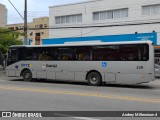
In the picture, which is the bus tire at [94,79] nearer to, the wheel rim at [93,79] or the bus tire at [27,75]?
the wheel rim at [93,79]

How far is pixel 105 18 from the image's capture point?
116 feet

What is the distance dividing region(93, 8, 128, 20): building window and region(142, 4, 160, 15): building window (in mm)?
2174

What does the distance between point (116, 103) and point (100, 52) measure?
8.39m

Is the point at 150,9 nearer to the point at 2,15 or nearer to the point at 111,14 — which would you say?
the point at 111,14

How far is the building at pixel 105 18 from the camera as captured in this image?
31859 mm

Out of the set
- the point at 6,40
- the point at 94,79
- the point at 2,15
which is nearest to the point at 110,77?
the point at 94,79

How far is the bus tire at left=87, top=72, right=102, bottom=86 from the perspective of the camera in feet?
63.2

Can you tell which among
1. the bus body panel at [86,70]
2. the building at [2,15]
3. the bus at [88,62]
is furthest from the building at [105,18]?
the building at [2,15]

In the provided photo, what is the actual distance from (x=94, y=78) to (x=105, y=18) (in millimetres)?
17183

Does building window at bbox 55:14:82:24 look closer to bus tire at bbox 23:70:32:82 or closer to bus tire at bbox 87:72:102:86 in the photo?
bus tire at bbox 23:70:32:82

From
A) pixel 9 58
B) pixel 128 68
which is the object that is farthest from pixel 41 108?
pixel 9 58

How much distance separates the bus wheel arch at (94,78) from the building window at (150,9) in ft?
50.5

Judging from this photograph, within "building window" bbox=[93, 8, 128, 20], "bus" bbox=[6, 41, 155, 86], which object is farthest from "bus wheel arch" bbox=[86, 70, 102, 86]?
"building window" bbox=[93, 8, 128, 20]

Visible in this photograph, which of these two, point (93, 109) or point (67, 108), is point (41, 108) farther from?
point (93, 109)
